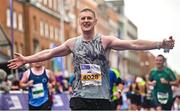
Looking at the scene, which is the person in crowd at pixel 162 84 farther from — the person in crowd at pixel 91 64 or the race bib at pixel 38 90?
the person in crowd at pixel 91 64

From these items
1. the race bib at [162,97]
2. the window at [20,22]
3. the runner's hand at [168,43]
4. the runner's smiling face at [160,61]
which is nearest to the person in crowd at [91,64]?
the runner's hand at [168,43]

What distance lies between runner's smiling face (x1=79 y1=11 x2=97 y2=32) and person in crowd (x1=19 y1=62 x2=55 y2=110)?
6.52 m

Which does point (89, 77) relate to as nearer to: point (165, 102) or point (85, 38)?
point (85, 38)

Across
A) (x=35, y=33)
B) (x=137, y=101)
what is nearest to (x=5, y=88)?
(x=137, y=101)

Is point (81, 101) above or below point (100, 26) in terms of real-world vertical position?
below

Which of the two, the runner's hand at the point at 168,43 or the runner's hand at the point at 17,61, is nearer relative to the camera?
the runner's hand at the point at 168,43

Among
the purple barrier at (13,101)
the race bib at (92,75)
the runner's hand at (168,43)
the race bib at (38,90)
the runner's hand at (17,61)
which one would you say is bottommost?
the purple barrier at (13,101)

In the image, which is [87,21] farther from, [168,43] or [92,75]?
[168,43]

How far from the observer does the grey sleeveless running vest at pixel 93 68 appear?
25.1ft

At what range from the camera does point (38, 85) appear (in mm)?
14195

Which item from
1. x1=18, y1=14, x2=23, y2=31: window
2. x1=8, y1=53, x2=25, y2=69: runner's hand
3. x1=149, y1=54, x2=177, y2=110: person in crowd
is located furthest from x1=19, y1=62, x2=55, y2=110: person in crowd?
x1=18, y1=14, x2=23, y2=31: window

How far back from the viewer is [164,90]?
50.4 ft

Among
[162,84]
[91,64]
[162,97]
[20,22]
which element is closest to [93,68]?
[91,64]

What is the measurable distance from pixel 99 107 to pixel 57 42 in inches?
2742
